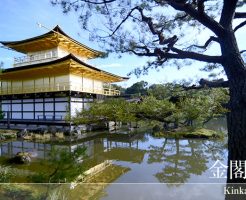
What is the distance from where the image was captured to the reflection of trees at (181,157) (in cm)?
869

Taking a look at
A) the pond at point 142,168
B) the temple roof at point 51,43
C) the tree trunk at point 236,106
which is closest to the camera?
the tree trunk at point 236,106

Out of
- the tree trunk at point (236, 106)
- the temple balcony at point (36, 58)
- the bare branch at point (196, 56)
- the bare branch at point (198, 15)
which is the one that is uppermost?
the temple balcony at point (36, 58)

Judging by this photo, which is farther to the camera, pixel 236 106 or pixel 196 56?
pixel 196 56

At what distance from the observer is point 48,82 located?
19531mm

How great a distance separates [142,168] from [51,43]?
14.7 metres

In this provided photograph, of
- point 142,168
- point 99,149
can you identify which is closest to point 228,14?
point 142,168

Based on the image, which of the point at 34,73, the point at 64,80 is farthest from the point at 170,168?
the point at 34,73

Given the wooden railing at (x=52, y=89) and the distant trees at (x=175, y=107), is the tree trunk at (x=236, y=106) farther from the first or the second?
the wooden railing at (x=52, y=89)

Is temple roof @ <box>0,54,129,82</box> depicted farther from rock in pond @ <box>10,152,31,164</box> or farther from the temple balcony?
rock in pond @ <box>10,152,31,164</box>

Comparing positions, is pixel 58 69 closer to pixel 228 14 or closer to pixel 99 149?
pixel 99 149

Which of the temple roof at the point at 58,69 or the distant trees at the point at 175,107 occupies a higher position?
the temple roof at the point at 58,69

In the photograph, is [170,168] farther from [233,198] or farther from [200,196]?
[233,198]

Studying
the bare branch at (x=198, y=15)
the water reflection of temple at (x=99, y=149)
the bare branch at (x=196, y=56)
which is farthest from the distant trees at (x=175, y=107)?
the water reflection of temple at (x=99, y=149)

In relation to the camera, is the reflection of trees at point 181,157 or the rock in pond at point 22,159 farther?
the rock in pond at point 22,159
